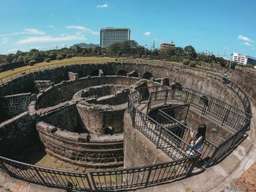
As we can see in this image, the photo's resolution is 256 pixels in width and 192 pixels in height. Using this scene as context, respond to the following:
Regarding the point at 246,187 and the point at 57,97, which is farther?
the point at 57,97

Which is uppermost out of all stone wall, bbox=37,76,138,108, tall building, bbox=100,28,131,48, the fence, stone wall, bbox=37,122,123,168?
tall building, bbox=100,28,131,48

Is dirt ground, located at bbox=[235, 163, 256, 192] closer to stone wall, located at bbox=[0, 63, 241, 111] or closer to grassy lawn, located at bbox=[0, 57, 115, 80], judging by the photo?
stone wall, located at bbox=[0, 63, 241, 111]

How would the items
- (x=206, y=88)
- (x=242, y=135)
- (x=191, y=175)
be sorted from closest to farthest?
(x=191, y=175) → (x=242, y=135) → (x=206, y=88)

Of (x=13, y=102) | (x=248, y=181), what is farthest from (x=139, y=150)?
(x=13, y=102)

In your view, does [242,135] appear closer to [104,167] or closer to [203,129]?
[203,129]

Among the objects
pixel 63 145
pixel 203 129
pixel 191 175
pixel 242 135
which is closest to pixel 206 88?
pixel 203 129

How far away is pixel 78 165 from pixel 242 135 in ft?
31.7

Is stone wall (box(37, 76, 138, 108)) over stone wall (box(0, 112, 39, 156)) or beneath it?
over

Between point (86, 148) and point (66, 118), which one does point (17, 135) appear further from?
point (86, 148)

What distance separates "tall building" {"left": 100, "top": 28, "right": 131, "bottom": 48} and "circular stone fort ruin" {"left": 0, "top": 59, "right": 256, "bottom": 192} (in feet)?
378

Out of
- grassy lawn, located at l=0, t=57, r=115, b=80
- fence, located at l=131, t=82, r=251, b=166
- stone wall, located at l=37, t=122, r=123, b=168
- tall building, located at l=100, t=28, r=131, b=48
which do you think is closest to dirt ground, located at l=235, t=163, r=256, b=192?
fence, located at l=131, t=82, r=251, b=166

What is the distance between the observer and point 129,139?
31.2 ft

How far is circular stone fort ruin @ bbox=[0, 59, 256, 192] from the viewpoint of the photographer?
5941mm

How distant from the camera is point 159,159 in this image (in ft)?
24.0
